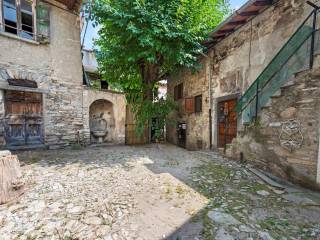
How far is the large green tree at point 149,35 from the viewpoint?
5973 millimetres

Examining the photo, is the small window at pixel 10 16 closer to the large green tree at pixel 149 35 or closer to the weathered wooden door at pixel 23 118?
the weathered wooden door at pixel 23 118

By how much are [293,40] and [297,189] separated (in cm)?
283

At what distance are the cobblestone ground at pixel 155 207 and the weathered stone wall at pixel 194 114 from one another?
3413mm

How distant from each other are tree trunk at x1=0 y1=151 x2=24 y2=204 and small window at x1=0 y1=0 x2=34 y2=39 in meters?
5.16

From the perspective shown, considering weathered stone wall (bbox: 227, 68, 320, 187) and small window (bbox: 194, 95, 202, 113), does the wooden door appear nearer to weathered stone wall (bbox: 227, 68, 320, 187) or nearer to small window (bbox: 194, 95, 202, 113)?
small window (bbox: 194, 95, 202, 113)

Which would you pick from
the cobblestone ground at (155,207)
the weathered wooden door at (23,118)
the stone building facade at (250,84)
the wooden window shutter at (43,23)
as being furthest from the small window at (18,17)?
the stone building facade at (250,84)

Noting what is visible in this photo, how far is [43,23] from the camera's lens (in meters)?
6.36

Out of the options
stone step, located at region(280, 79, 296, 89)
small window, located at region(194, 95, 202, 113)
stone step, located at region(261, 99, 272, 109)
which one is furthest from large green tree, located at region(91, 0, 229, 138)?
stone step, located at region(280, 79, 296, 89)

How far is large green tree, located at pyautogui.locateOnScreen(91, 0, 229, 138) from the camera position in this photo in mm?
5973

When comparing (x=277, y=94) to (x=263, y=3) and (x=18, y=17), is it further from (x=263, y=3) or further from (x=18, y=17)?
(x=18, y=17)

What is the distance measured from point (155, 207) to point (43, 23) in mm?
7194

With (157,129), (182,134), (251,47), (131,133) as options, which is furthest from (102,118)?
(251,47)

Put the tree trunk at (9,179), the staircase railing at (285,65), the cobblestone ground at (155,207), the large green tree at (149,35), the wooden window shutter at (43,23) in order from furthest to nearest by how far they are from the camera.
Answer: the wooden window shutter at (43,23) → the large green tree at (149,35) → the staircase railing at (285,65) → the tree trunk at (9,179) → the cobblestone ground at (155,207)

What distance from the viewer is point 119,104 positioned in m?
8.55
